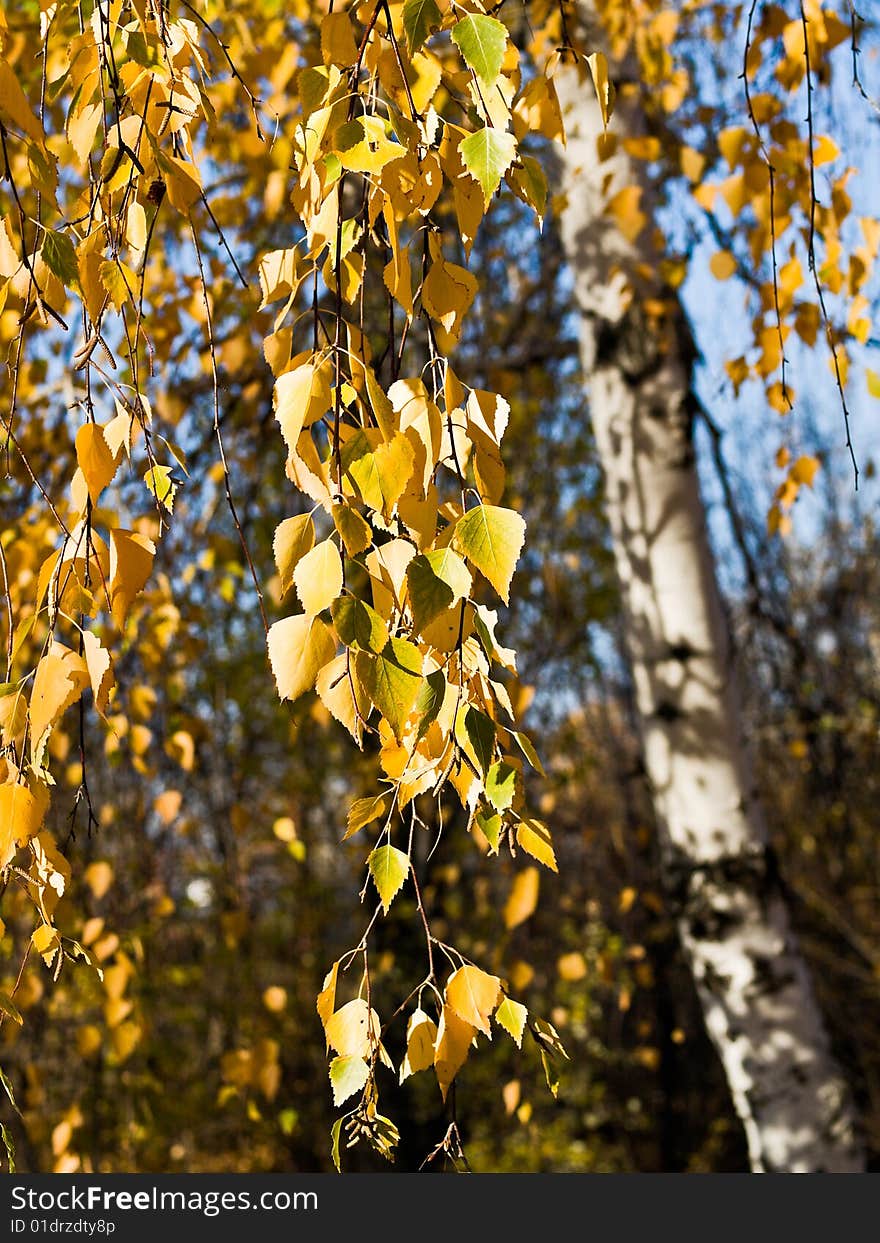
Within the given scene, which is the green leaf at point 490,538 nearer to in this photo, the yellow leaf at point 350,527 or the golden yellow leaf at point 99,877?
the yellow leaf at point 350,527

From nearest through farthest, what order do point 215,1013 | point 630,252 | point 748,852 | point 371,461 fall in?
point 371,461
point 748,852
point 630,252
point 215,1013

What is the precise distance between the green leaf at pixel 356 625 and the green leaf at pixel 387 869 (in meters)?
0.13

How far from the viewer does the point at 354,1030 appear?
649 millimetres

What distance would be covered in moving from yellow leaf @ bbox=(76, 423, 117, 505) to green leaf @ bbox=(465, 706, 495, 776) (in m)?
0.24

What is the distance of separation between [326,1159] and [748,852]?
2700 mm

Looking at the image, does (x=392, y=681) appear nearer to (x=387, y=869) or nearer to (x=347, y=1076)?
(x=387, y=869)

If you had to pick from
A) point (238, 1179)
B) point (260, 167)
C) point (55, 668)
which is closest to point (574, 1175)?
point (238, 1179)

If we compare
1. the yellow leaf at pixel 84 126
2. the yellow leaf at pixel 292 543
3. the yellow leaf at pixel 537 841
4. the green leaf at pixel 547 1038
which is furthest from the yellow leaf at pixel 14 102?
the green leaf at pixel 547 1038

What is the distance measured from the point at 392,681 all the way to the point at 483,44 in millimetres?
321

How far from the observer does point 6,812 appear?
1.98ft

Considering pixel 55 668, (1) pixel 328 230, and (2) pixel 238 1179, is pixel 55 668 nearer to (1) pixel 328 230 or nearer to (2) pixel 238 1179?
(1) pixel 328 230

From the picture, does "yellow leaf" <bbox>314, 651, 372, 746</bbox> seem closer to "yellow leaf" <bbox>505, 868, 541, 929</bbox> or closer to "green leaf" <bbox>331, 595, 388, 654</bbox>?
"green leaf" <bbox>331, 595, 388, 654</bbox>

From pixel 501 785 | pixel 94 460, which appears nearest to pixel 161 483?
pixel 94 460

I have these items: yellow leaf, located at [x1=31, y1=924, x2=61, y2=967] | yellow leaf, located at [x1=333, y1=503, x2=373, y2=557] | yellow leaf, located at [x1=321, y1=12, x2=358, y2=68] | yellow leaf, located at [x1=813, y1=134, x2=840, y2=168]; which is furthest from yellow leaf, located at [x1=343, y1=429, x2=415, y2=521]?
yellow leaf, located at [x1=813, y1=134, x2=840, y2=168]
